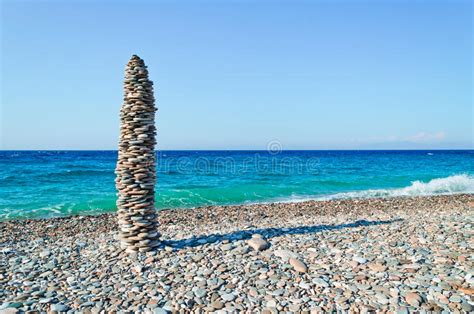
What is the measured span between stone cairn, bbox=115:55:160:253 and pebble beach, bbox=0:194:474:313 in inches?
18.7

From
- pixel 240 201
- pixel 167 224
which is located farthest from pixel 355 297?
pixel 240 201

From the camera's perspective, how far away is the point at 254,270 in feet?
20.7

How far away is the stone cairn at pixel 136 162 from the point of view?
765cm

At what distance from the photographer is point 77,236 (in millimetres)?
9992

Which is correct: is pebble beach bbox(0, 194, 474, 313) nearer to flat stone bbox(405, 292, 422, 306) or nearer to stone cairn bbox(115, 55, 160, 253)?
flat stone bbox(405, 292, 422, 306)

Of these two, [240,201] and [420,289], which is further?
[240,201]

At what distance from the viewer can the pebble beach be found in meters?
5.17

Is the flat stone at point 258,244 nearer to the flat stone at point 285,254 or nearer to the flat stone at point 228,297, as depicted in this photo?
the flat stone at point 285,254

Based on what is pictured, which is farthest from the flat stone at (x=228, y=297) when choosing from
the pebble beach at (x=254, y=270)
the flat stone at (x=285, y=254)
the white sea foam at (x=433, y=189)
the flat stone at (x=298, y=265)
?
the white sea foam at (x=433, y=189)

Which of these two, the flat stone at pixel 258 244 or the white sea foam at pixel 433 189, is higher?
the flat stone at pixel 258 244

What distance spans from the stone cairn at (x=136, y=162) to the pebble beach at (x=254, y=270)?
1.55ft

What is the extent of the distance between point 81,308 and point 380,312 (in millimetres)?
4328

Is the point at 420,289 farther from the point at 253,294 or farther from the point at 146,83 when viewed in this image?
the point at 146,83

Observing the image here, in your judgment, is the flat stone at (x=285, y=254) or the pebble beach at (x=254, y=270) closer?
the pebble beach at (x=254, y=270)
